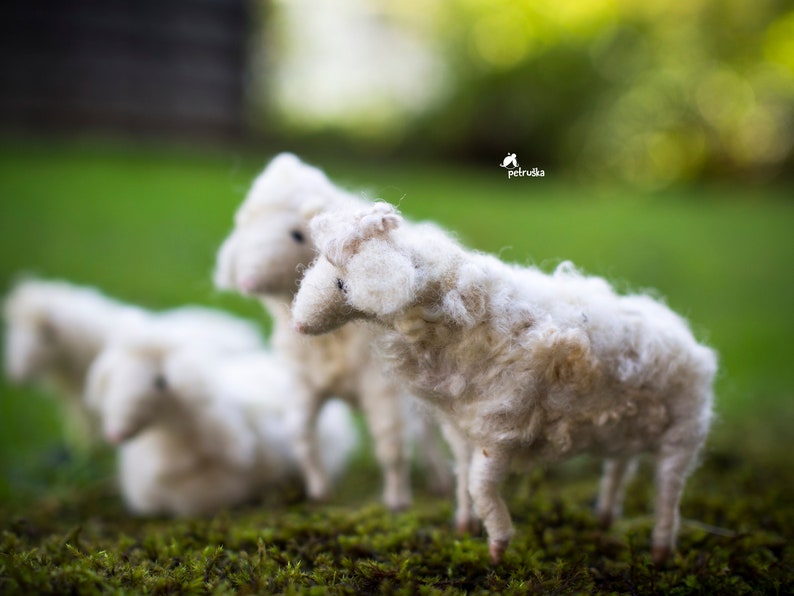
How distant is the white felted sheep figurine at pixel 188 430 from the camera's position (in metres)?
2.58

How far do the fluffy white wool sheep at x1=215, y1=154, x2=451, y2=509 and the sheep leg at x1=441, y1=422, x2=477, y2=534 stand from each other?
208 millimetres

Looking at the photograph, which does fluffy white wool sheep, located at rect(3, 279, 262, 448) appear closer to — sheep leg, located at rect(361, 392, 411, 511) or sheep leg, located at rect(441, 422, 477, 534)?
sheep leg, located at rect(361, 392, 411, 511)

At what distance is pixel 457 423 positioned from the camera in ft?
6.54

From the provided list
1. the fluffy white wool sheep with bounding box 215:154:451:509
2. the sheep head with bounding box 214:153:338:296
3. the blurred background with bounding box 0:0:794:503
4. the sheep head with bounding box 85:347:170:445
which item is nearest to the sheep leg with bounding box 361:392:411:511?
the fluffy white wool sheep with bounding box 215:154:451:509

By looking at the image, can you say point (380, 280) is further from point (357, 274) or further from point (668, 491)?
point (668, 491)

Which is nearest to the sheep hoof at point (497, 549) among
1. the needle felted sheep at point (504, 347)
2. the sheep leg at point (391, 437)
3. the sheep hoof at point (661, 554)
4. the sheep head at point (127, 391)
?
the needle felted sheep at point (504, 347)

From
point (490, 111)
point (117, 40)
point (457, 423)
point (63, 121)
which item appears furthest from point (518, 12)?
point (457, 423)

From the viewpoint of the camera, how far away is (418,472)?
340 cm

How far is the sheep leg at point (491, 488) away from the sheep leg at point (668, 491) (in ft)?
1.64

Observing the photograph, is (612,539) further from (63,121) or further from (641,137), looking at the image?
(63,121)

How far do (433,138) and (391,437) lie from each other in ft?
15.4

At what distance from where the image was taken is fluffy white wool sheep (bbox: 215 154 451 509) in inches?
90.8

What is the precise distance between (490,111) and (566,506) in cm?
435

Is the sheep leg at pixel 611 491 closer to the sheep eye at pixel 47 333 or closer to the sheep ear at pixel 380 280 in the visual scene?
the sheep ear at pixel 380 280
